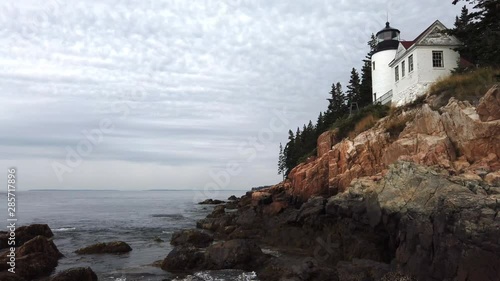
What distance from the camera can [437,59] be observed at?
A: 28078mm

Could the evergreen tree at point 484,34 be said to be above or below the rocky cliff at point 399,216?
above

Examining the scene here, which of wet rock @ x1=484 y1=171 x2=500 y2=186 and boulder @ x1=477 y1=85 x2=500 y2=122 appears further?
boulder @ x1=477 y1=85 x2=500 y2=122

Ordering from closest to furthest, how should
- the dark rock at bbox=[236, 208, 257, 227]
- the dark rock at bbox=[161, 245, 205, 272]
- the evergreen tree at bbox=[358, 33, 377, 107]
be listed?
the dark rock at bbox=[161, 245, 205, 272], the dark rock at bbox=[236, 208, 257, 227], the evergreen tree at bbox=[358, 33, 377, 107]

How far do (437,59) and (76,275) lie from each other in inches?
1090

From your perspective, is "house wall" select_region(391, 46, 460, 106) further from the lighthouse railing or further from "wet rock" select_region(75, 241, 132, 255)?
"wet rock" select_region(75, 241, 132, 255)

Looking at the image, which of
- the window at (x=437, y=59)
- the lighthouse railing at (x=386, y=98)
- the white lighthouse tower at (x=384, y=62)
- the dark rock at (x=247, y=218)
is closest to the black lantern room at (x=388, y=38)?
the white lighthouse tower at (x=384, y=62)

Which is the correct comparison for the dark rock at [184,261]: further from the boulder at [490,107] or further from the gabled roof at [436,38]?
the gabled roof at [436,38]

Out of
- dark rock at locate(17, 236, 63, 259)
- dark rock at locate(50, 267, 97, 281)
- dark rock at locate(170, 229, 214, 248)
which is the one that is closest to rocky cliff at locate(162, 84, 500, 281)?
dark rock at locate(170, 229, 214, 248)

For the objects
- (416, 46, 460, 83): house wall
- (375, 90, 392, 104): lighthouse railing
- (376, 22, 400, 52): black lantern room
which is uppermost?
(376, 22, 400, 52): black lantern room

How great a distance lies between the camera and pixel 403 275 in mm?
12922

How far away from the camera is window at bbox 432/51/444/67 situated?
27984 millimetres

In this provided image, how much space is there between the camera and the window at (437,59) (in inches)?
1102

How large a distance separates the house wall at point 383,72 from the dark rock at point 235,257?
80.1 ft

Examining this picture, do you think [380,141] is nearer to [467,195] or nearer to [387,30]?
[467,195]
